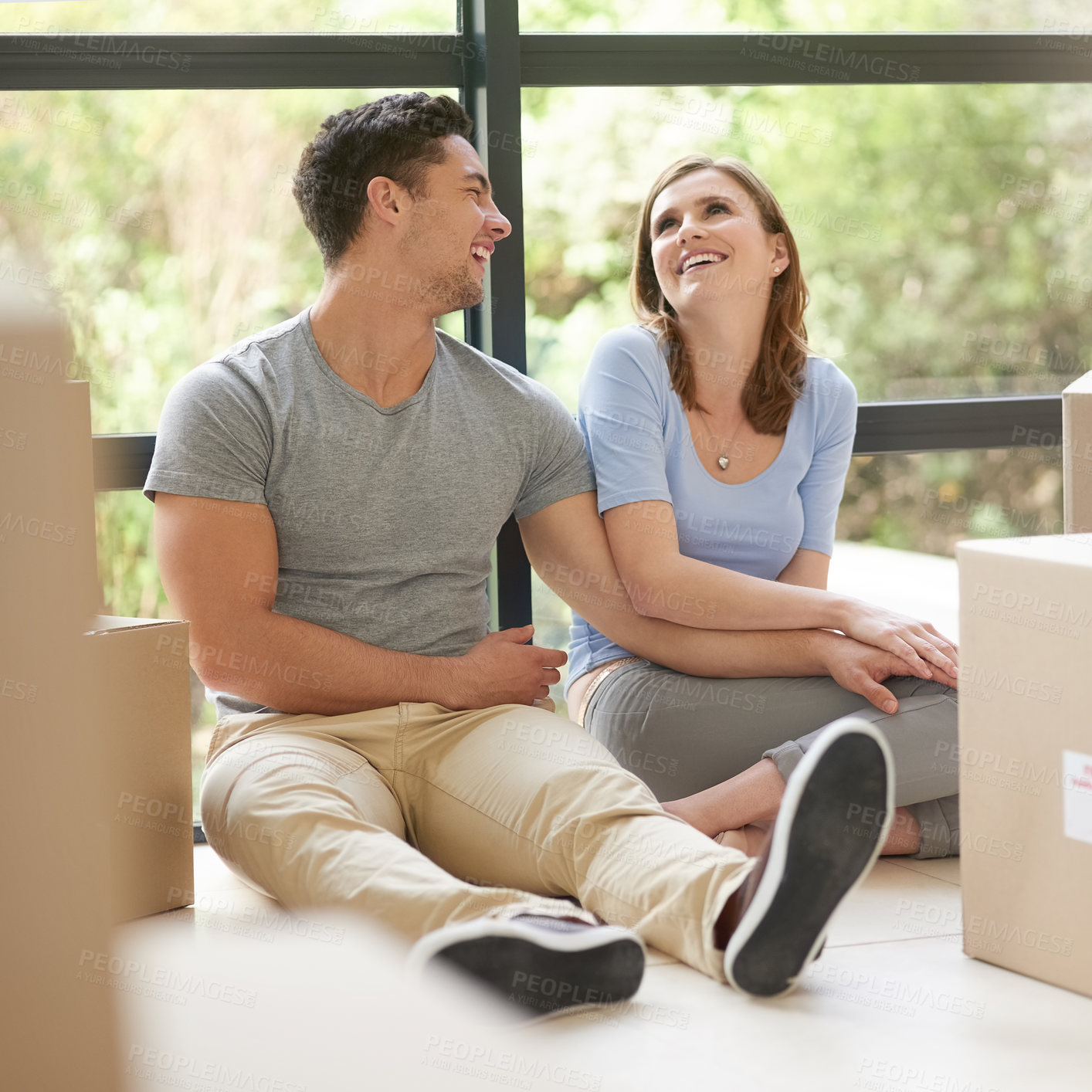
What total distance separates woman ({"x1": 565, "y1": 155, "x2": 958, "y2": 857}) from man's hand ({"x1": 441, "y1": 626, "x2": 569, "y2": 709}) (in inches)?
5.9

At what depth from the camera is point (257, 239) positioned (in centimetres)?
212

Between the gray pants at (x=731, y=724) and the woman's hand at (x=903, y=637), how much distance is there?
0.13 feet

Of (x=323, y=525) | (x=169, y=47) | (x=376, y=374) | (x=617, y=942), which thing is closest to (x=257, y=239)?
(x=169, y=47)

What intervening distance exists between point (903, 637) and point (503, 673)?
0.62 metres

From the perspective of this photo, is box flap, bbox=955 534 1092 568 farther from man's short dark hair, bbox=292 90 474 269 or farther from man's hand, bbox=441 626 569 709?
man's short dark hair, bbox=292 90 474 269

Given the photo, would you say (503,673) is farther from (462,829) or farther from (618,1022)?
(618,1022)

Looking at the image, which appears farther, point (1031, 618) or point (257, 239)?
point (257, 239)

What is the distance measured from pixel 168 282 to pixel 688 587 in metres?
1.05

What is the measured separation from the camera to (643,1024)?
4.20 feet

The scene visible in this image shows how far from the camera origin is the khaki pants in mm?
1353

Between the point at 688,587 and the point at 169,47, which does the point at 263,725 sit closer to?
the point at 688,587

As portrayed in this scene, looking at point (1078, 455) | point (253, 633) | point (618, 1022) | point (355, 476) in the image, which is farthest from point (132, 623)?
point (1078, 455)

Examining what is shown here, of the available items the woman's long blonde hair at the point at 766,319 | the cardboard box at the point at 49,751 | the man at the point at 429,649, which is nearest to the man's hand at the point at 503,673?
the man at the point at 429,649

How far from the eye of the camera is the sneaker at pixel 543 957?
1.17m
